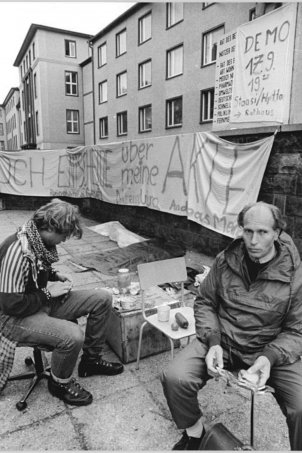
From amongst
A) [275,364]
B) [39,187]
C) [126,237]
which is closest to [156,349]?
[275,364]

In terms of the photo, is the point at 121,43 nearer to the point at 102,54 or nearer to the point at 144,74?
the point at 102,54

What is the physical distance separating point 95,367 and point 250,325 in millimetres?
1382

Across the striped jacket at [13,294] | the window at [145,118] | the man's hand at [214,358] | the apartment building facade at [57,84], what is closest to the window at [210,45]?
the window at [145,118]

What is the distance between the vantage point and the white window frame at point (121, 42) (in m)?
23.6

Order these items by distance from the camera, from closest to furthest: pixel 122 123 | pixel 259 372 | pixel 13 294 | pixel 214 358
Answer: pixel 259 372 < pixel 214 358 < pixel 13 294 < pixel 122 123

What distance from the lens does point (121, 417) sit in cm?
230

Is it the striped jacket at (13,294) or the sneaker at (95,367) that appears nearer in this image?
the striped jacket at (13,294)

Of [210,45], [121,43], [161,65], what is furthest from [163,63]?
[121,43]

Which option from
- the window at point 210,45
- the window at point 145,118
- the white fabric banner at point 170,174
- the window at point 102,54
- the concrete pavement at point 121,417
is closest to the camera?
the concrete pavement at point 121,417

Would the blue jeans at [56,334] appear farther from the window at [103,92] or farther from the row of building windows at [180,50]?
the window at [103,92]

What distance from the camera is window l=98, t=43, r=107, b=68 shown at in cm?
2646

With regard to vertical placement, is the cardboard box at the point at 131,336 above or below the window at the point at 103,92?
below

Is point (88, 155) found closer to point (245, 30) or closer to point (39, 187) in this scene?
point (39, 187)

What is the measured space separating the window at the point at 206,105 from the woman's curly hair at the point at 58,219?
16414 millimetres
